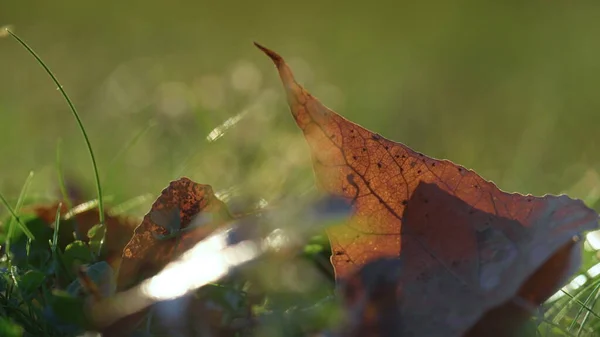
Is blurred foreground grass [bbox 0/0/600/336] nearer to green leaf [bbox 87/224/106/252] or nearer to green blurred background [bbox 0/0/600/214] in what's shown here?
green blurred background [bbox 0/0/600/214]

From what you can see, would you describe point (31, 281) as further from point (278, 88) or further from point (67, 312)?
point (278, 88)

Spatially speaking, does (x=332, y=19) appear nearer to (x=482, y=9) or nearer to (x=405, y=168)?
(x=482, y=9)

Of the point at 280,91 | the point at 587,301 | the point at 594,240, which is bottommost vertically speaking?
the point at 587,301

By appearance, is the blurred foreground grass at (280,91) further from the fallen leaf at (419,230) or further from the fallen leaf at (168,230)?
the fallen leaf at (168,230)

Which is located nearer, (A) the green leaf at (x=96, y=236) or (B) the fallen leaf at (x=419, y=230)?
(B) the fallen leaf at (x=419, y=230)

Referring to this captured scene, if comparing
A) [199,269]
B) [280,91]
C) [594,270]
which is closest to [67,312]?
[199,269]

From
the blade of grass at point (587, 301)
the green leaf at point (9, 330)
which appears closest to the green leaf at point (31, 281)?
the green leaf at point (9, 330)
